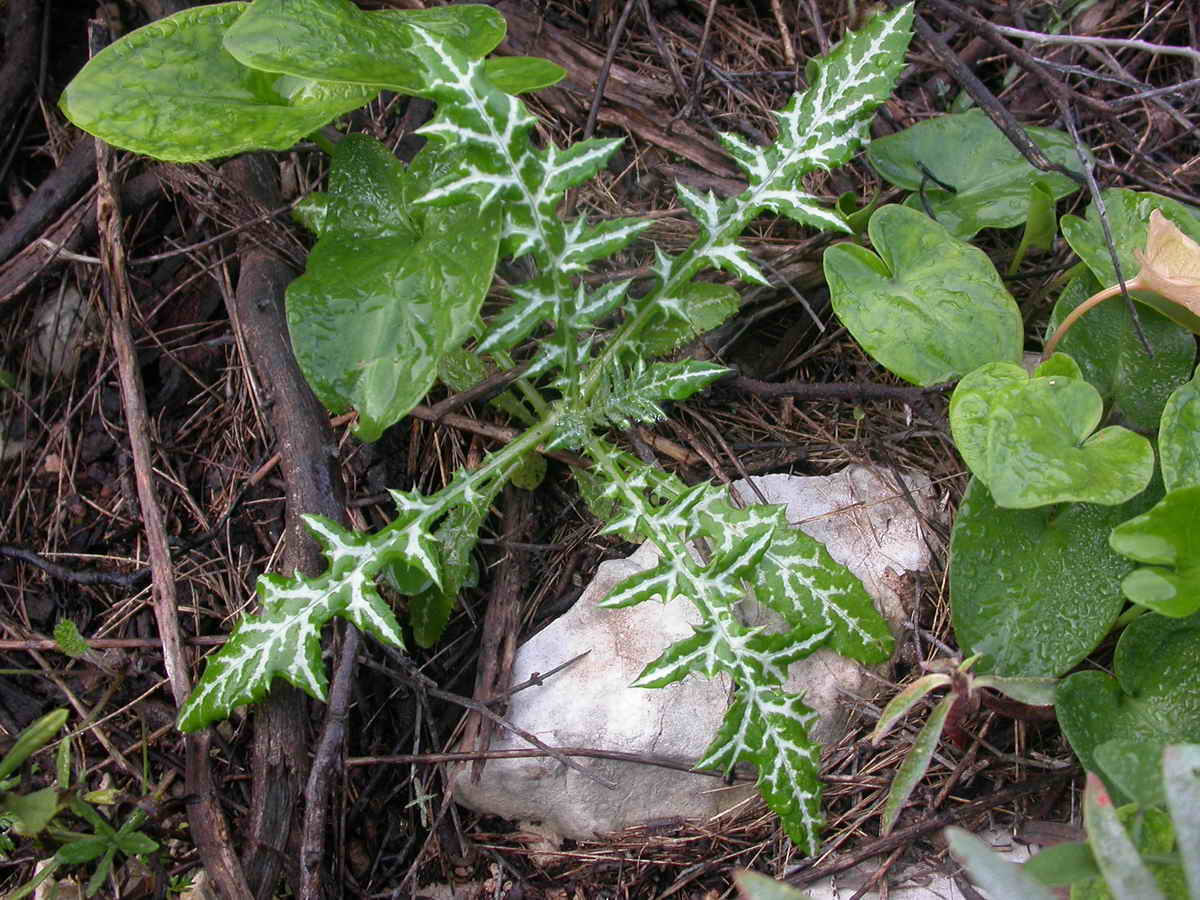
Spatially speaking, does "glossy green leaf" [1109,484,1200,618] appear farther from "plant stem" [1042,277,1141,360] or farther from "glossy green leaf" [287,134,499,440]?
"glossy green leaf" [287,134,499,440]

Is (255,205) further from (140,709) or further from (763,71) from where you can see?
(763,71)

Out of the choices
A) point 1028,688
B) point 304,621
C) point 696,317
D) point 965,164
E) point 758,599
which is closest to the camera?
point 1028,688

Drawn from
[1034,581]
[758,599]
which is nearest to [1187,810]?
[1034,581]

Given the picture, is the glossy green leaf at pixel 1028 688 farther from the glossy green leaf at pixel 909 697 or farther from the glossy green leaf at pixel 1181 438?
the glossy green leaf at pixel 1181 438

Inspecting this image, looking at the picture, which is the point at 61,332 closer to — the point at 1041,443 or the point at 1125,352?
the point at 1041,443

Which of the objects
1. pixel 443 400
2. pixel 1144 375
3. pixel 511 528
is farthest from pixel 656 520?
pixel 1144 375
